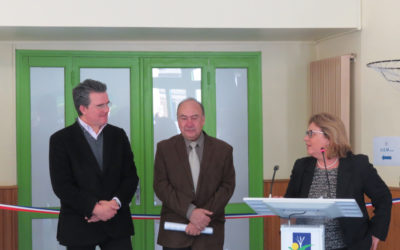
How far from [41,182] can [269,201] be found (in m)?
4.01

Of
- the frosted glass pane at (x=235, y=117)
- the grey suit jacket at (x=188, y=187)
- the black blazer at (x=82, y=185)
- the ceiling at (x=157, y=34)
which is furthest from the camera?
the frosted glass pane at (x=235, y=117)

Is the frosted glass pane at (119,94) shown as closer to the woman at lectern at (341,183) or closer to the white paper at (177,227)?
the white paper at (177,227)

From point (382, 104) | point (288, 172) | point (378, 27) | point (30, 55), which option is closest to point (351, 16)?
point (378, 27)

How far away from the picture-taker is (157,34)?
6.09 metres

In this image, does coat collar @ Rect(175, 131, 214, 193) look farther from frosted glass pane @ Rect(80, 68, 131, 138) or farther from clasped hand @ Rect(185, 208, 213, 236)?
frosted glass pane @ Rect(80, 68, 131, 138)

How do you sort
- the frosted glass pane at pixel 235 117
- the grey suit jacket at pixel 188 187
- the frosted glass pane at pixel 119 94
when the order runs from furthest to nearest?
1. the frosted glass pane at pixel 235 117
2. the frosted glass pane at pixel 119 94
3. the grey suit jacket at pixel 188 187

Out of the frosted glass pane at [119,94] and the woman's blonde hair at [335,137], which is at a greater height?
the frosted glass pane at [119,94]

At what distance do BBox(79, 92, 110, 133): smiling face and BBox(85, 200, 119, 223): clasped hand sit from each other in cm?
46

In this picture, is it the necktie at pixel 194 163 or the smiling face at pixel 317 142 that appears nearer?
the smiling face at pixel 317 142

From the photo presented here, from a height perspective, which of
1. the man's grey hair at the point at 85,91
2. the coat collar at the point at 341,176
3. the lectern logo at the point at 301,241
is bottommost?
the lectern logo at the point at 301,241

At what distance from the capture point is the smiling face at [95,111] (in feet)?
12.2

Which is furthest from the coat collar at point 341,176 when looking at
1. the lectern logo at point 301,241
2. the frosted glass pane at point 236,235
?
the frosted glass pane at point 236,235

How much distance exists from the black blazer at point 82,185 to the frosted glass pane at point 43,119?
2856 mm

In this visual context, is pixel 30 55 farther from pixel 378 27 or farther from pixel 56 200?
pixel 378 27
